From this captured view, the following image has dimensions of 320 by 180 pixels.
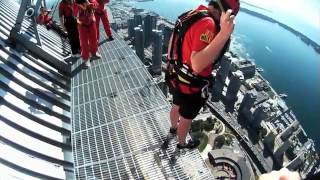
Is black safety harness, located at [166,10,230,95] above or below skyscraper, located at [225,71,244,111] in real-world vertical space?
above

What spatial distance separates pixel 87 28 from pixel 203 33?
15.0 feet

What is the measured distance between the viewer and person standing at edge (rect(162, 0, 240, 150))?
3.07 metres

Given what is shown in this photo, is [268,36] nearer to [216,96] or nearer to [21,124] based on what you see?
[216,96]

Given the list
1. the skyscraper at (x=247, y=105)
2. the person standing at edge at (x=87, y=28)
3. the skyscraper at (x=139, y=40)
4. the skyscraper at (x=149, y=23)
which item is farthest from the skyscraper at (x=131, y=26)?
the person standing at edge at (x=87, y=28)

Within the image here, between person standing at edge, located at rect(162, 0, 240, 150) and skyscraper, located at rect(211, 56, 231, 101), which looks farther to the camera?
skyscraper, located at rect(211, 56, 231, 101)

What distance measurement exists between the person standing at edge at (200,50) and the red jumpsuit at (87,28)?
11.8 ft

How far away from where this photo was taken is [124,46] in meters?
9.30

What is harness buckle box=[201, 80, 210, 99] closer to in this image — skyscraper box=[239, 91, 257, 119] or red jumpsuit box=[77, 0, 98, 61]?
red jumpsuit box=[77, 0, 98, 61]

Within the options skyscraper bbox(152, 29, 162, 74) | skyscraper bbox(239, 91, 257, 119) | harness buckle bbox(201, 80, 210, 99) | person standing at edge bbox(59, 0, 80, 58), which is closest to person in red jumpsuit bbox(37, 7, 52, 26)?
person standing at edge bbox(59, 0, 80, 58)

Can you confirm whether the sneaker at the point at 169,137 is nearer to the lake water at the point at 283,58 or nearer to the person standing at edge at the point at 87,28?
the person standing at edge at the point at 87,28

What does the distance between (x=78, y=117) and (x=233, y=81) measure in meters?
41.5

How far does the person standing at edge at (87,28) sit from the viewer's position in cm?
697

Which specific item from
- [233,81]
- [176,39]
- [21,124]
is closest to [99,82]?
[21,124]

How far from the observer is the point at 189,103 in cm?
410
